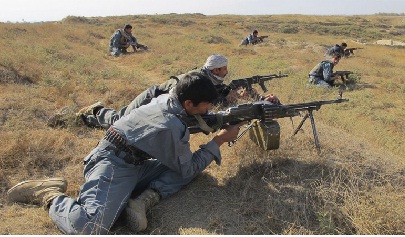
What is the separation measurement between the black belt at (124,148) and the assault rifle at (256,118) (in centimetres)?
51

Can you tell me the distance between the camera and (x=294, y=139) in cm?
467

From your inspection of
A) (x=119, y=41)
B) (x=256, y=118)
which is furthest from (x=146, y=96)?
(x=119, y=41)

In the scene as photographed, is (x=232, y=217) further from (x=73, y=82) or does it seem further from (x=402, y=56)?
(x=402, y=56)

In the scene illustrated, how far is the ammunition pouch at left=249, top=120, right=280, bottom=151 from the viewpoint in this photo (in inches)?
156

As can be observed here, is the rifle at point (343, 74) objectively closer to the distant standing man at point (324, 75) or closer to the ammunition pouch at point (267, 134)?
the distant standing man at point (324, 75)

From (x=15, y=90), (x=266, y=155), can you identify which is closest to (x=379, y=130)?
(x=266, y=155)

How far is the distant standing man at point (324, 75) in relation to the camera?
1012cm

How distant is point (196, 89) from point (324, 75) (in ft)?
25.5

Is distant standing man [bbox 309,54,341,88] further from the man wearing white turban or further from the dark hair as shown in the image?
the dark hair

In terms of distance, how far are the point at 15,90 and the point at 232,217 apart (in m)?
5.56

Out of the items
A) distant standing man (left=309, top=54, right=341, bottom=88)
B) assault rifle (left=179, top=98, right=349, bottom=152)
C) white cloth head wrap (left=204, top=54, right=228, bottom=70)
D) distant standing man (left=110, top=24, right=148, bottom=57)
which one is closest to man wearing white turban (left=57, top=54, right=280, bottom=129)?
white cloth head wrap (left=204, top=54, right=228, bottom=70)

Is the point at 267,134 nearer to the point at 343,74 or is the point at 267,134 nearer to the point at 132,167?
the point at 132,167

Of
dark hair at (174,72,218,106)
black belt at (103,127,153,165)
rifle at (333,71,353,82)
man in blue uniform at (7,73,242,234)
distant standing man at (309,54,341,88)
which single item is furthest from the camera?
rifle at (333,71,353,82)

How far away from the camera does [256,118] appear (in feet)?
13.3
